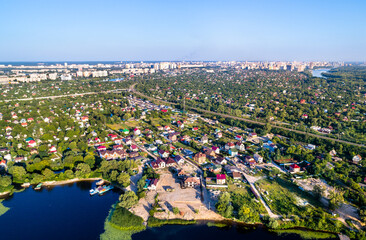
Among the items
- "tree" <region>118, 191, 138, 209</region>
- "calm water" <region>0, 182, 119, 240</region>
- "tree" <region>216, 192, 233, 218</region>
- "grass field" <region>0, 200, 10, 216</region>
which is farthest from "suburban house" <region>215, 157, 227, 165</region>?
"grass field" <region>0, 200, 10, 216</region>

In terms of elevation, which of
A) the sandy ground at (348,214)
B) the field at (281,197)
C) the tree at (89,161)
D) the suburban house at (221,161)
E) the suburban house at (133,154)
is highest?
the tree at (89,161)

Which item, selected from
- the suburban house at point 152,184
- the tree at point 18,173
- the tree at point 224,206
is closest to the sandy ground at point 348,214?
the tree at point 224,206

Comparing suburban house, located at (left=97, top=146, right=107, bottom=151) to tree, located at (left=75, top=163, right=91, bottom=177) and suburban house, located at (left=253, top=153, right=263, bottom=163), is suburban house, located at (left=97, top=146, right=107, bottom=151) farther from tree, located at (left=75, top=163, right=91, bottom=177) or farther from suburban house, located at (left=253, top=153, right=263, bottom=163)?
suburban house, located at (left=253, top=153, right=263, bottom=163)

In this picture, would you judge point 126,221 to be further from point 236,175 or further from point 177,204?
point 236,175

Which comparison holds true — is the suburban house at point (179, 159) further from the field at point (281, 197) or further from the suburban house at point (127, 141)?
the field at point (281, 197)

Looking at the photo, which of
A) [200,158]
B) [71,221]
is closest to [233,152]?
[200,158]

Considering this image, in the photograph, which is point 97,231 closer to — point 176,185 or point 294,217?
point 176,185

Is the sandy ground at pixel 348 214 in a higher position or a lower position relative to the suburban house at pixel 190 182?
lower

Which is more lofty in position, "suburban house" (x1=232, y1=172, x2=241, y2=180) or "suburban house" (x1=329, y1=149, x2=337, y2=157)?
"suburban house" (x1=329, y1=149, x2=337, y2=157)

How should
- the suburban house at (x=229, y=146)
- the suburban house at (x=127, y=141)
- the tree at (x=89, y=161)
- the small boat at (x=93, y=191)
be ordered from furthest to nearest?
1. the suburban house at (x=127, y=141)
2. the suburban house at (x=229, y=146)
3. the tree at (x=89, y=161)
4. the small boat at (x=93, y=191)

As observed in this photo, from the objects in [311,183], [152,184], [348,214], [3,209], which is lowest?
[3,209]
